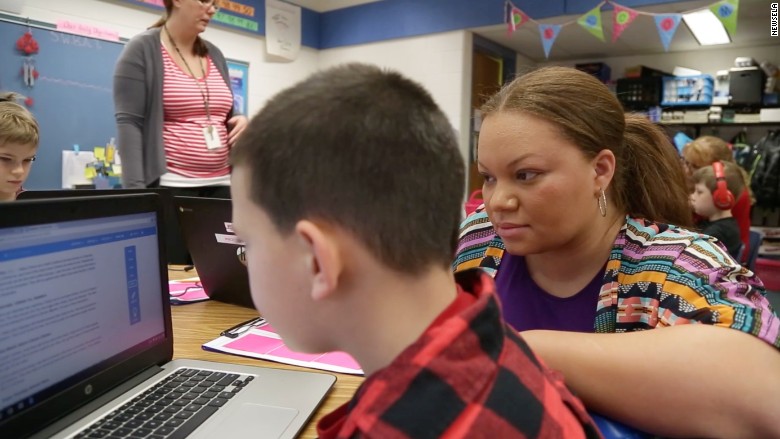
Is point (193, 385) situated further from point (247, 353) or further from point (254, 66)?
point (254, 66)

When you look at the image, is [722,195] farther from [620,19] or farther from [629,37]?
[629,37]

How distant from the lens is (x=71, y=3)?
3.55 meters

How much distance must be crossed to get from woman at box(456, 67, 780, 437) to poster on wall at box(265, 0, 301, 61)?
4.19 meters

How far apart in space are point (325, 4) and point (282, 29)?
1.87ft

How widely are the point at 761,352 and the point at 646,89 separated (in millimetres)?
5445

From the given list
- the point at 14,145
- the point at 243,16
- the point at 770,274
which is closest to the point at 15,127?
the point at 14,145

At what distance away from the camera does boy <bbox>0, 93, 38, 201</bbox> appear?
6.49 ft

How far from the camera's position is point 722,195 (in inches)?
123

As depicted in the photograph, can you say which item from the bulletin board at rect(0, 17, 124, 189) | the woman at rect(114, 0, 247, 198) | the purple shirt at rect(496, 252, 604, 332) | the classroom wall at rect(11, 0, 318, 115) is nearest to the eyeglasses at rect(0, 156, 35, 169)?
the woman at rect(114, 0, 247, 198)

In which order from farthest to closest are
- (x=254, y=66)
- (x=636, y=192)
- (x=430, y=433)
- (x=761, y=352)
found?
(x=254, y=66), (x=636, y=192), (x=761, y=352), (x=430, y=433)

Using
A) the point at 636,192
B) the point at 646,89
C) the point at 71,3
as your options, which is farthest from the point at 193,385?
the point at 646,89

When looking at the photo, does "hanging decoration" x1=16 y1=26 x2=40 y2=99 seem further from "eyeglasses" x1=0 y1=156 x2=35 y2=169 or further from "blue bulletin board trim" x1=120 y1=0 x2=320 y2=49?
"eyeglasses" x1=0 y1=156 x2=35 y2=169

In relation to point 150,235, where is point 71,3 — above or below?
above

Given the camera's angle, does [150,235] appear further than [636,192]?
No
